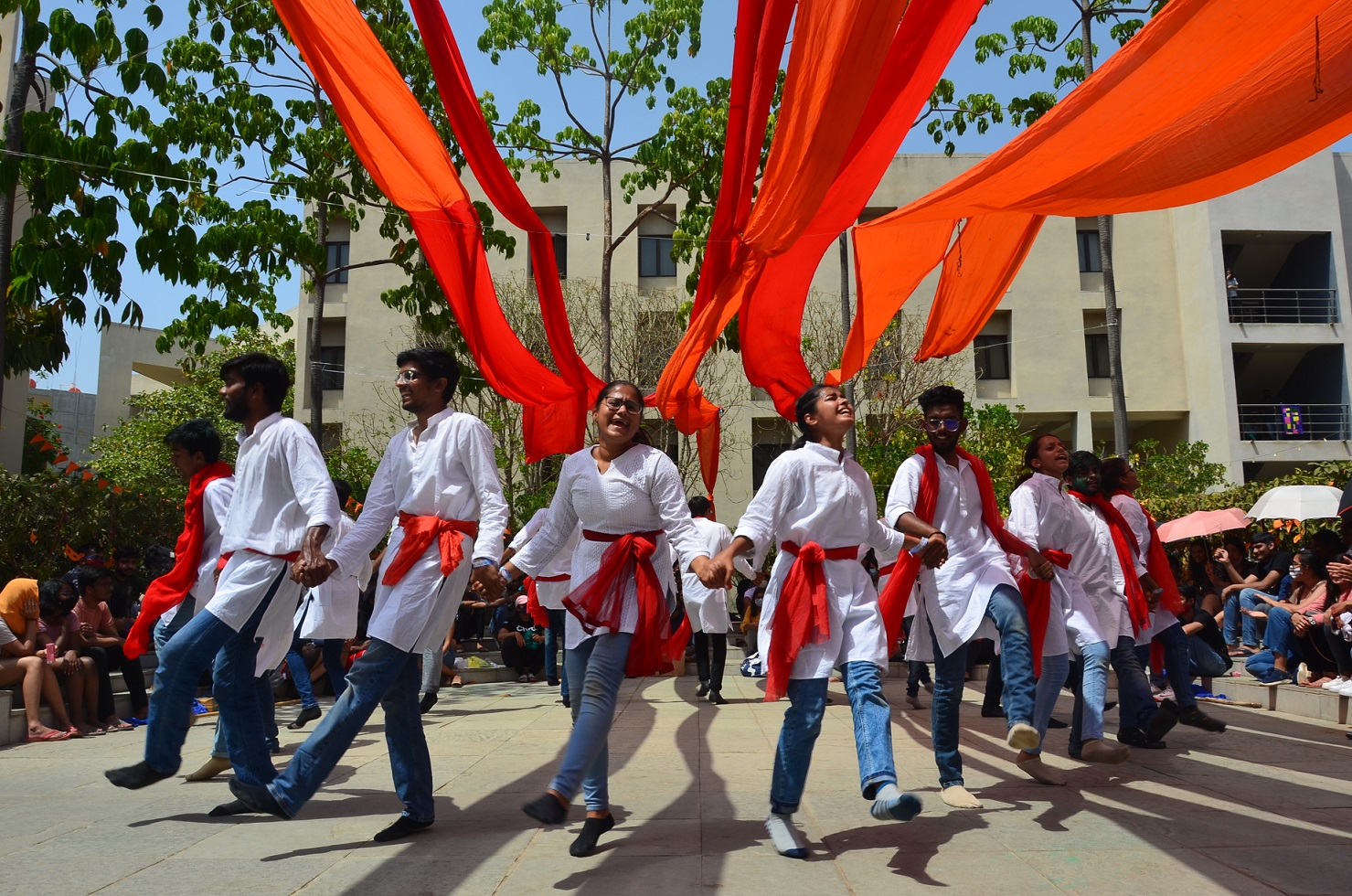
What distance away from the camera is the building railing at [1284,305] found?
25703 mm

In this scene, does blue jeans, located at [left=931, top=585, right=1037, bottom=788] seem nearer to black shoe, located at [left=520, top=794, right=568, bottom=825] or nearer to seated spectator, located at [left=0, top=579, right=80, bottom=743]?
black shoe, located at [left=520, top=794, right=568, bottom=825]

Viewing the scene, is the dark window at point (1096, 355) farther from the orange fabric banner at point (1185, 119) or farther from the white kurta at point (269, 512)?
the white kurta at point (269, 512)

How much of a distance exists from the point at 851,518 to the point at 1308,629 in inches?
232

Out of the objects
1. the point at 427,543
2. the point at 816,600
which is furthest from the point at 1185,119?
the point at 427,543

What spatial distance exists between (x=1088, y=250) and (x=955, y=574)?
24793mm

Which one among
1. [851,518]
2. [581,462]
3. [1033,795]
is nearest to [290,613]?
[581,462]

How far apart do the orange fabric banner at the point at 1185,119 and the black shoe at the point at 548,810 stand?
3.79m

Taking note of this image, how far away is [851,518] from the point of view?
4375 mm

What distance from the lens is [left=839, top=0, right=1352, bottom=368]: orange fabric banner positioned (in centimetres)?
423

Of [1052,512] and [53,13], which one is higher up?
[53,13]

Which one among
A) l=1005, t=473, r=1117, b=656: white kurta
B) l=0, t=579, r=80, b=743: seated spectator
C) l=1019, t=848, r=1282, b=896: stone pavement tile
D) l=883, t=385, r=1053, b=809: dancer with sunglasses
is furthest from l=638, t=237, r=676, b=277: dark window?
l=1019, t=848, r=1282, b=896: stone pavement tile

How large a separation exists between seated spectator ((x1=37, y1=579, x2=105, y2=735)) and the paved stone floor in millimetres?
879

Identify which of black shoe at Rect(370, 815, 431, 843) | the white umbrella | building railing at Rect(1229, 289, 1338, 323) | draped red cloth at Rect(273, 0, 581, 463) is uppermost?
building railing at Rect(1229, 289, 1338, 323)

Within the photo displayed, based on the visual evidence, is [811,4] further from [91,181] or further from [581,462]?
[91,181]
